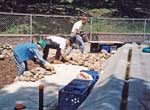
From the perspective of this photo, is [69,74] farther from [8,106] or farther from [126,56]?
[8,106]

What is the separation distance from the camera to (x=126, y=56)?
1229 centimetres

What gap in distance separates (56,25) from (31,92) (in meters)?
8.41

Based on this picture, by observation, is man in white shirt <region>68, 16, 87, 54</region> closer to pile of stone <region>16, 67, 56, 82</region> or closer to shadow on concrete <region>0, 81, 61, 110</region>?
pile of stone <region>16, 67, 56, 82</region>

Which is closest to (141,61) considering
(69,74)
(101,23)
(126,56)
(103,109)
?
(126,56)

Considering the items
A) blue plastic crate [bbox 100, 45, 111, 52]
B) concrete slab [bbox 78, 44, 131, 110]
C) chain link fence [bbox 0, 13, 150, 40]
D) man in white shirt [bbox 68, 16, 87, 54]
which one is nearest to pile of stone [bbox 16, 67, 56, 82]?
concrete slab [bbox 78, 44, 131, 110]

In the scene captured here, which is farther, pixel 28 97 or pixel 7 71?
pixel 7 71

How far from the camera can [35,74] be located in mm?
10875

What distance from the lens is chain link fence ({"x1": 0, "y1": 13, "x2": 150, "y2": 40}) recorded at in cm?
1680

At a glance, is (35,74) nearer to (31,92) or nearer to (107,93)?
(31,92)

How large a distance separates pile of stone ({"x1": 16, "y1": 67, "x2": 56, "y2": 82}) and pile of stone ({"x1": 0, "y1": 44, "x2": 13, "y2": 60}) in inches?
97.7

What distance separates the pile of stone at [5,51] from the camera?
44.9 ft

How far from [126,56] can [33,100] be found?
4518 millimetres

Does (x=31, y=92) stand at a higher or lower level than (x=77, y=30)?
lower

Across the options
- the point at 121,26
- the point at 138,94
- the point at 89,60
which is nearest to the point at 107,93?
the point at 138,94
